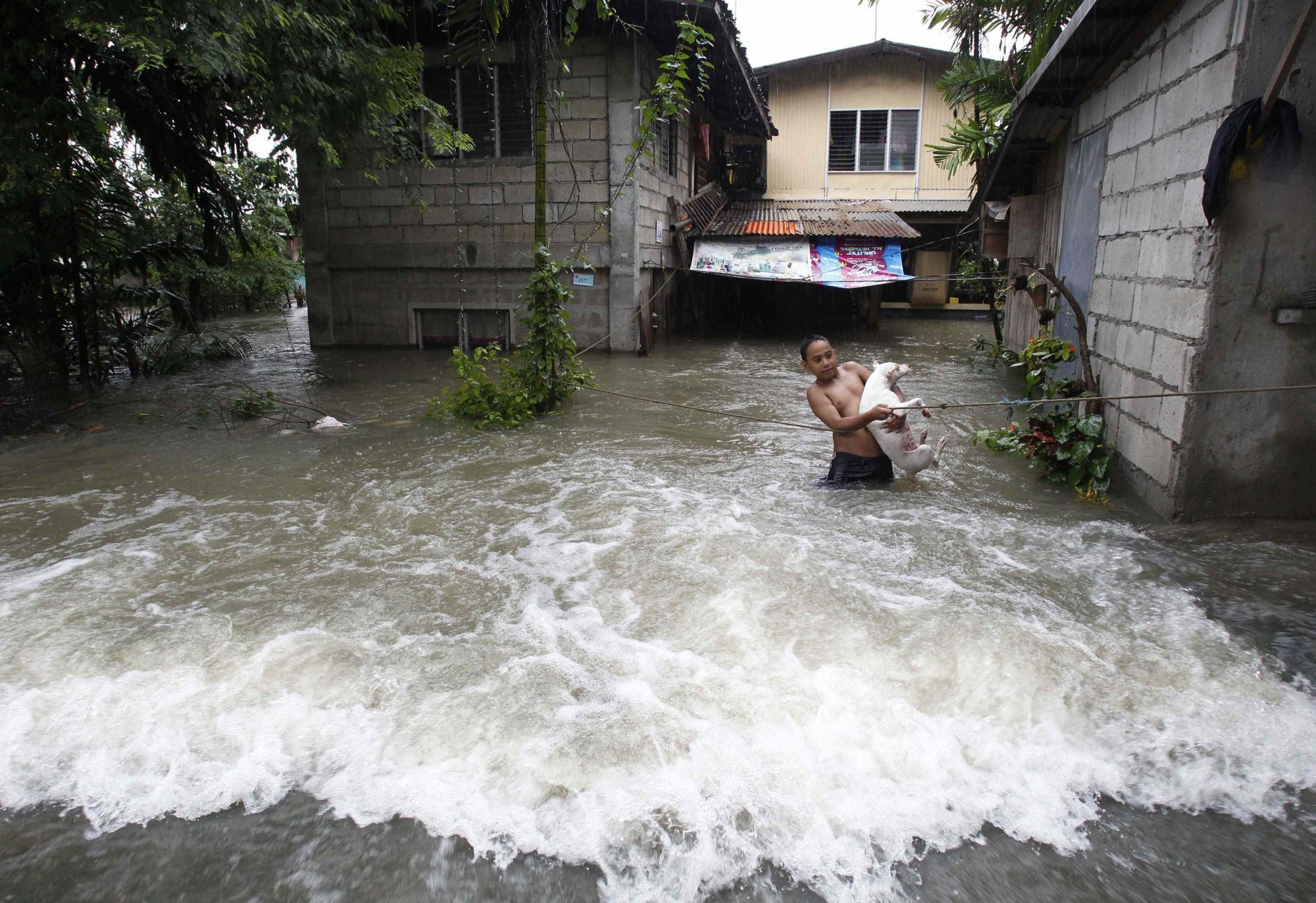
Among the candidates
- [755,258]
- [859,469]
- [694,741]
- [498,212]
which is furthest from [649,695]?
[755,258]

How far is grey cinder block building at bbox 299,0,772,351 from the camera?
1209 cm

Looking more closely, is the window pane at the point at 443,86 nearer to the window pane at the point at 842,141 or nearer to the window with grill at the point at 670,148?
the window with grill at the point at 670,148

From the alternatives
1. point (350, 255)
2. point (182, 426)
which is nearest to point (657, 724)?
point (182, 426)

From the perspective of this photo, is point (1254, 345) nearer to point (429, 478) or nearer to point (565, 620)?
point (565, 620)

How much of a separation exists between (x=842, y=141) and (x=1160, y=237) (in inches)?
675

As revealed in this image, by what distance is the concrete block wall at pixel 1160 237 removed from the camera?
14.6 feet

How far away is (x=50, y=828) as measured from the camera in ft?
8.96

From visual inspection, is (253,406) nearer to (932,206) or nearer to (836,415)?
(836,415)

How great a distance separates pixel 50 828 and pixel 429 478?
391cm

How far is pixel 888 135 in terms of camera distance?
20562 mm

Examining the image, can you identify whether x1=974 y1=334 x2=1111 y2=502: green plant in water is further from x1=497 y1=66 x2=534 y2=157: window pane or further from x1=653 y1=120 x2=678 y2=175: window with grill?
x1=497 y1=66 x2=534 y2=157: window pane

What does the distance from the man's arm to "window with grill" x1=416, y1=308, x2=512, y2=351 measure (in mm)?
8471

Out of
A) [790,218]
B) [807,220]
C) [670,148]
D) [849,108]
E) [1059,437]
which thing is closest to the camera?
[1059,437]

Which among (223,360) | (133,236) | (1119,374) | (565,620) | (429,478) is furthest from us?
(223,360)
